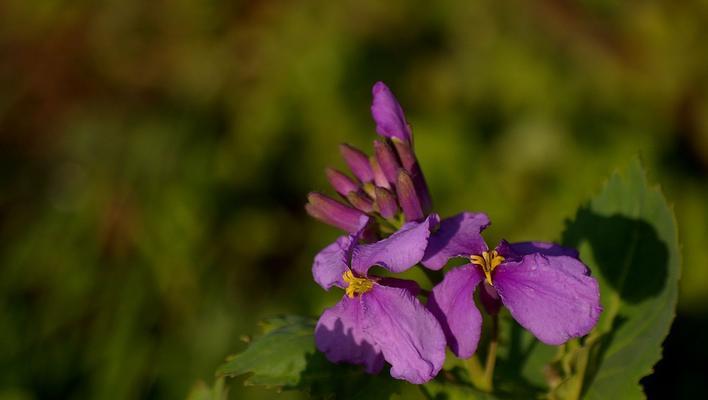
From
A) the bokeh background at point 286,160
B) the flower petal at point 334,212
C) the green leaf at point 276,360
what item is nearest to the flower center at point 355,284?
the flower petal at point 334,212

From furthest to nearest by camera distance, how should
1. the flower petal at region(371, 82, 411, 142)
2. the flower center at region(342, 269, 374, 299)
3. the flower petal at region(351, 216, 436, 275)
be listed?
1. the flower petal at region(371, 82, 411, 142)
2. the flower center at region(342, 269, 374, 299)
3. the flower petal at region(351, 216, 436, 275)

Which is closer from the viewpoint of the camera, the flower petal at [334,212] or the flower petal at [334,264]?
the flower petal at [334,264]

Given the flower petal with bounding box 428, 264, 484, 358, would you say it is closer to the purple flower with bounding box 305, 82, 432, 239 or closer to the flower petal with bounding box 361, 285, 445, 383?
the flower petal with bounding box 361, 285, 445, 383

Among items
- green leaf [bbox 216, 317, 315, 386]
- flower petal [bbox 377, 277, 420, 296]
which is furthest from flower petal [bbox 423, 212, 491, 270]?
green leaf [bbox 216, 317, 315, 386]

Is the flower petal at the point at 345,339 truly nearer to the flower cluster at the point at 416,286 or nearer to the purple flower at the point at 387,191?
the flower cluster at the point at 416,286

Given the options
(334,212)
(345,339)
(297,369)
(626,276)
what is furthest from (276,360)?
(626,276)
